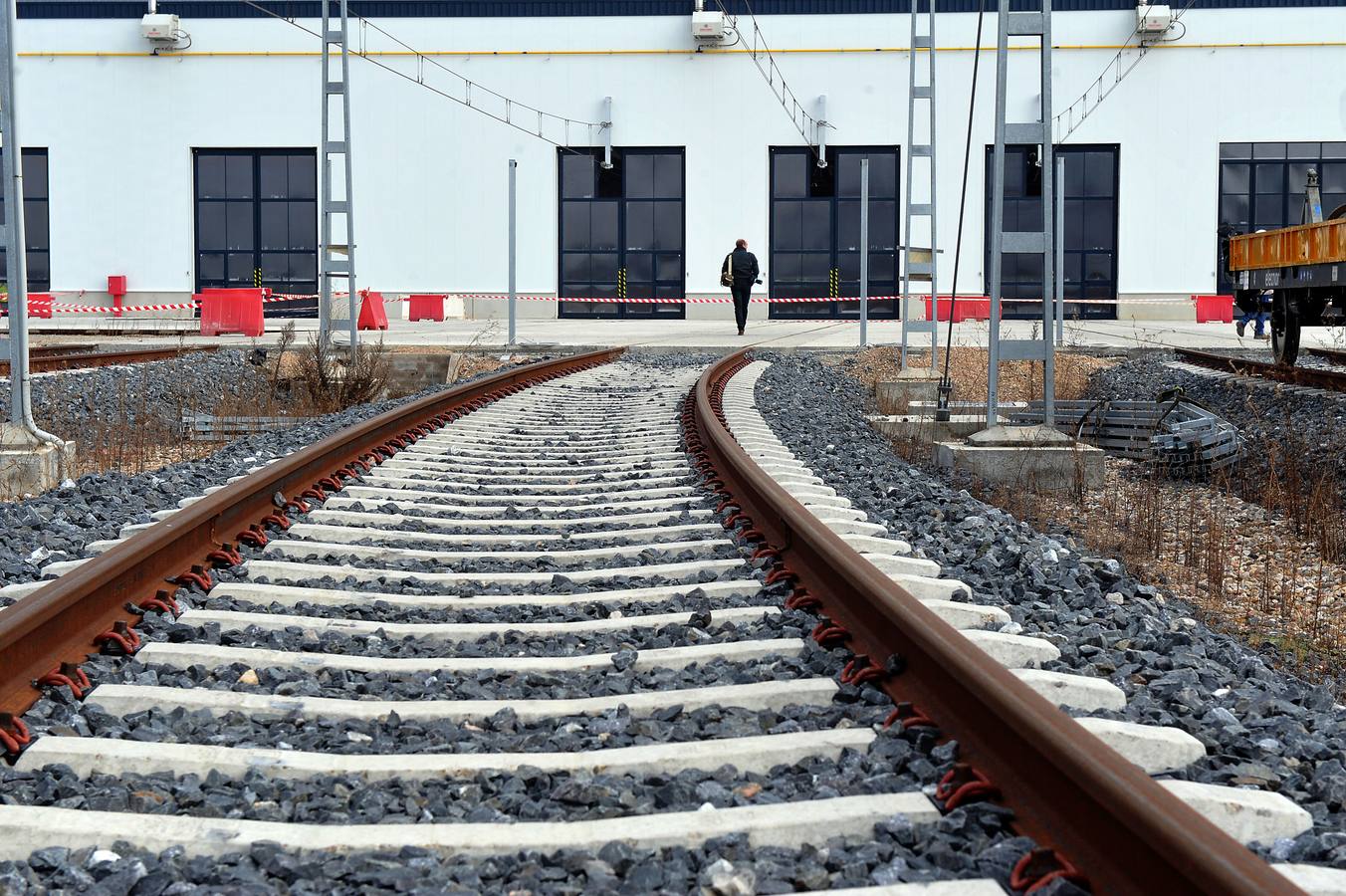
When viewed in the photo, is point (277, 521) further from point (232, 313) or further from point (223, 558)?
point (232, 313)

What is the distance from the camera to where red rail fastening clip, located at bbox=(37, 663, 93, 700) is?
402 cm

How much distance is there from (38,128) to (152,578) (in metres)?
44.0

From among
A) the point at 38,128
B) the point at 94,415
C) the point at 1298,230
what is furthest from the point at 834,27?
the point at 94,415

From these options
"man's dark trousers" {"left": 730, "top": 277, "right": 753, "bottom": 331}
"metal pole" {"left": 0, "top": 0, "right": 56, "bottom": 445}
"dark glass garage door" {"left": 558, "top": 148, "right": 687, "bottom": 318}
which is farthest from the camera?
"dark glass garage door" {"left": 558, "top": 148, "right": 687, "bottom": 318}

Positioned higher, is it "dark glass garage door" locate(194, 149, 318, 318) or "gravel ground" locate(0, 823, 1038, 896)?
"dark glass garage door" locate(194, 149, 318, 318)

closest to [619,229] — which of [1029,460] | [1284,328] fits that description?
[1284,328]

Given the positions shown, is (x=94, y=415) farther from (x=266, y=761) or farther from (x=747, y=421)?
(x=266, y=761)

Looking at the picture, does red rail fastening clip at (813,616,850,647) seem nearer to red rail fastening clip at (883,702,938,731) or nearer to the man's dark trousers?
red rail fastening clip at (883,702,938,731)

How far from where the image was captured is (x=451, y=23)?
43.4 m

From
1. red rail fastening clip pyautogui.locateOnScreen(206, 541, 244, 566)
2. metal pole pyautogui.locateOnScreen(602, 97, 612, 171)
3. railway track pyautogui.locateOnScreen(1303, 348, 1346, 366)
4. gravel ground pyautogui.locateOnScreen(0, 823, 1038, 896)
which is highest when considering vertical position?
metal pole pyautogui.locateOnScreen(602, 97, 612, 171)

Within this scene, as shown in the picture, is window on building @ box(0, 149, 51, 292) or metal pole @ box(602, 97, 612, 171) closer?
metal pole @ box(602, 97, 612, 171)

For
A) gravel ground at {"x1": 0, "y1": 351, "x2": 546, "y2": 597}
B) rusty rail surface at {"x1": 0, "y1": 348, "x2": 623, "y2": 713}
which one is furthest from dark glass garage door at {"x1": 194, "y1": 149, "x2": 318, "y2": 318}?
rusty rail surface at {"x1": 0, "y1": 348, "x2": 623, "y2": 713}

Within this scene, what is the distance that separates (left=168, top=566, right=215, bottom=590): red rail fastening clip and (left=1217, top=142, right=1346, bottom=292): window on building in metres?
41.6

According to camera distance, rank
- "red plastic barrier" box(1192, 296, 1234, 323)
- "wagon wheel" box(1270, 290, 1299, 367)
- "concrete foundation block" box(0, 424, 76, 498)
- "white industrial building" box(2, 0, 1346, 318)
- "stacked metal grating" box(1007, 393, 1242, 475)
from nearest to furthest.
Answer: "concrete foundation block" box(0, 424, 76, 498) → "stacked metal grating" box(1007, 393, 1242, 475) → "wagon wheel" box(1270, 290, 1299, 367) → "red plastic barrier" box(1192, 296, 1234, 323) → "white industrial building" box(2, 0, 1346, 318)
